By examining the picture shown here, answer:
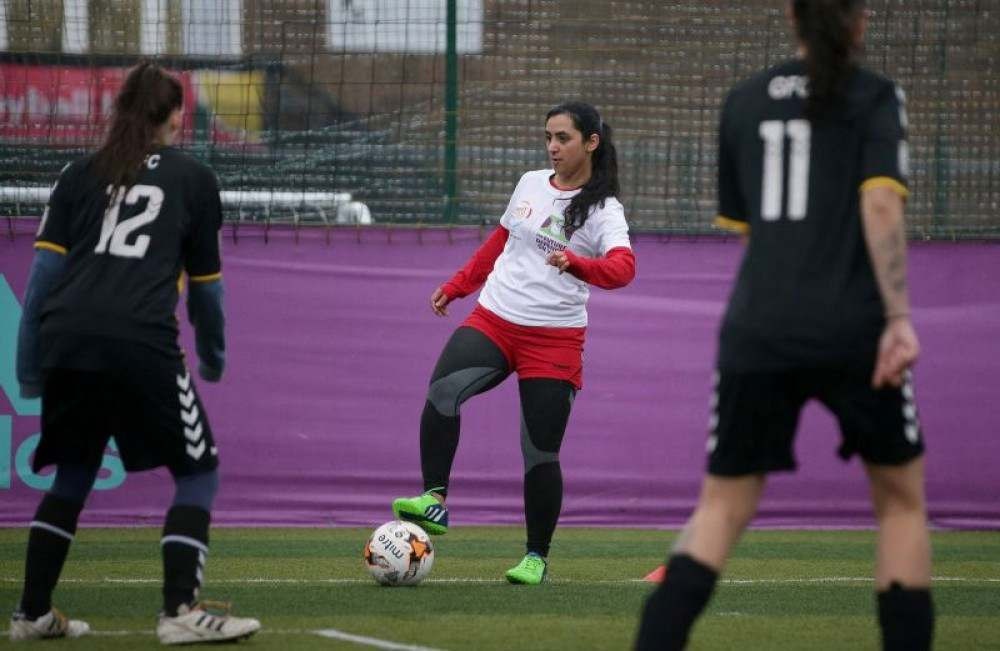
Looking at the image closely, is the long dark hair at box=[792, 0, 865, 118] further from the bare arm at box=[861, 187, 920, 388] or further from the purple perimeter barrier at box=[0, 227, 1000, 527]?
the purple perimeter barrier at box=[0, 227, 1000, 527]

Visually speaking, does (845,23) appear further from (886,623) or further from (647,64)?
(647,64)

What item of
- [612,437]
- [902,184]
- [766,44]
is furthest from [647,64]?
[902,184]

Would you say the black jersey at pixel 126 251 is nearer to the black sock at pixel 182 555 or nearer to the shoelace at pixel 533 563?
the black sock at pixel 182 555

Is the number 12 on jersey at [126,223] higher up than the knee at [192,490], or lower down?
higher up

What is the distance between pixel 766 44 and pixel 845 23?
7463 millimetres

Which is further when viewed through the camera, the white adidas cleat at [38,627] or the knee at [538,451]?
the knee at [538,451]

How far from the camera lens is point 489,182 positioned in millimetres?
11344

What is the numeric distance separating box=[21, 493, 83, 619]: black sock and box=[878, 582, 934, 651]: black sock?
2.60 metres

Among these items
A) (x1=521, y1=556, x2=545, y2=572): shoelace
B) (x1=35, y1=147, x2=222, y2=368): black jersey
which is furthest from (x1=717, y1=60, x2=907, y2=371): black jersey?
(x1=521, y1=556, x2=545, y2=572): shoelace

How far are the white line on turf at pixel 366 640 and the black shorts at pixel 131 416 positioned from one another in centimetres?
72

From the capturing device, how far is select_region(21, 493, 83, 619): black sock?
527 centimetres

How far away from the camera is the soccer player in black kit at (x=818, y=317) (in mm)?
3932

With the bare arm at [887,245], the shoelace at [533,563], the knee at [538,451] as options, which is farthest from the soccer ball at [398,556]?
the bare arm at [887,245]

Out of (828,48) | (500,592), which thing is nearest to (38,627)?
(500,592)
